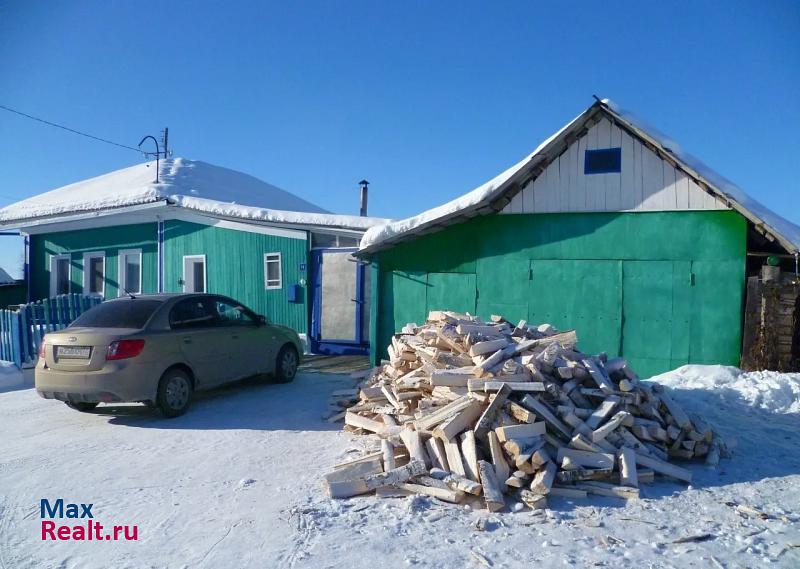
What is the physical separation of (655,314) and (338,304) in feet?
21.7

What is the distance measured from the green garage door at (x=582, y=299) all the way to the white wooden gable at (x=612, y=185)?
101cm

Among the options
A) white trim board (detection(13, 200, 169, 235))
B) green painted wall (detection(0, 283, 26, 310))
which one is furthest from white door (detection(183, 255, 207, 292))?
green painted wall (detection(0, 283, 26, 310))

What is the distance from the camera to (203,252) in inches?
604

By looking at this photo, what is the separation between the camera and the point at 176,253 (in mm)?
15836

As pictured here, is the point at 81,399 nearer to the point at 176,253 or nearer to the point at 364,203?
the point at 176,253

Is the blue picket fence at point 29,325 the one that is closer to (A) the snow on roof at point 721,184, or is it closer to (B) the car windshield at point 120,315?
(B) the car windshield at point 120,315

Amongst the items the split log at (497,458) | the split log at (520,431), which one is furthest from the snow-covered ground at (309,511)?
the split log at (520,431)

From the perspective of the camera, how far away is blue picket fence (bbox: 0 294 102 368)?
11.2 meters

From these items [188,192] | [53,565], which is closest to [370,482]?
[53,565]

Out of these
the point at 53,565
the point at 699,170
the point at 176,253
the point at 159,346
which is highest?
the point at 699,170

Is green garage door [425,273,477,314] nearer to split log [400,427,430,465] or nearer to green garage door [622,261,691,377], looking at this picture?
green garage door [622,261,691,377]

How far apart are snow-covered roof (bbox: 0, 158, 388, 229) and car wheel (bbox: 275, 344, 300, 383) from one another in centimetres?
362

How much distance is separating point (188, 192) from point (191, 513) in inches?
637

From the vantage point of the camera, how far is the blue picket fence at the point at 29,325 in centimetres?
1120
